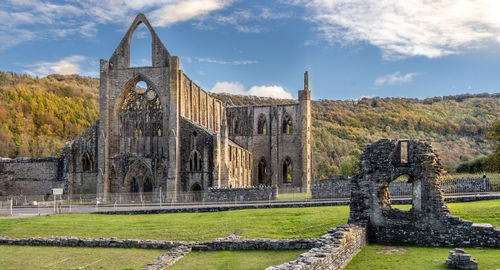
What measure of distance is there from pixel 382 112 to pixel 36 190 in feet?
386

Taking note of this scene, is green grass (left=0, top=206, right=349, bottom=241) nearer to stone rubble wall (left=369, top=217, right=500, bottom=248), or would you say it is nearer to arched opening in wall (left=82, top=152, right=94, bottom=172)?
stone rubble wall (left=369, top=217, right=500, bottom=248)

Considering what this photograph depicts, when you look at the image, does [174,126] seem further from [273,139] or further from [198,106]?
[273,139]

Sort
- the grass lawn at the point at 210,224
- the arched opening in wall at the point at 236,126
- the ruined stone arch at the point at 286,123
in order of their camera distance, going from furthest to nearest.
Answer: the arched opening in wall at the point at 236,126
the ruined stone arch at the point at 286,123
the grass lawn at the point at 210,224

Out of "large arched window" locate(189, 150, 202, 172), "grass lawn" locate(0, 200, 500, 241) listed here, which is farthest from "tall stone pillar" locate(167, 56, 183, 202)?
"grass lawn" locate(0, 200, 500, 241)

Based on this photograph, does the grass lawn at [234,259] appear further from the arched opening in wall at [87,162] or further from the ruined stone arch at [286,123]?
the ruined stone arch at [286,123]

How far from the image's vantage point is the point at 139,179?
51281mm

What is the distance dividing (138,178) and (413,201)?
Result: 120 feet

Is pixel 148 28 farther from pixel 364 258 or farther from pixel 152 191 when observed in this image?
pixel 364 258

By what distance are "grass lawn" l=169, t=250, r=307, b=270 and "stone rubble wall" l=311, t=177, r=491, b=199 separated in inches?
717

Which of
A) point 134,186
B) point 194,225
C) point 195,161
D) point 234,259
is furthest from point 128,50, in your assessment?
point 234,259

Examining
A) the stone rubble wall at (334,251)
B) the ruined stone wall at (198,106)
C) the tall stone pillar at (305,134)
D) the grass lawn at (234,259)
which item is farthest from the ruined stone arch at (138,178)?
the stone rubble wall at (334,251)

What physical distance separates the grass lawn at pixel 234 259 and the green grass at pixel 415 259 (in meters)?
2.35

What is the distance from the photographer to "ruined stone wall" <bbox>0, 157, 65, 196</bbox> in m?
53.1

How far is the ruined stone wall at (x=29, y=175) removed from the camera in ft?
174
